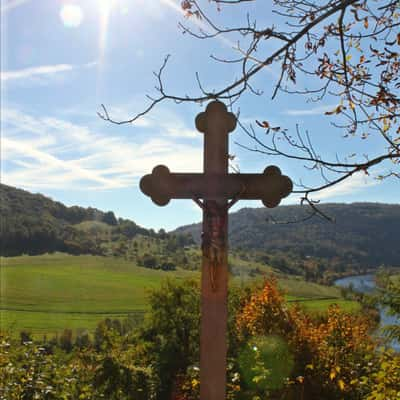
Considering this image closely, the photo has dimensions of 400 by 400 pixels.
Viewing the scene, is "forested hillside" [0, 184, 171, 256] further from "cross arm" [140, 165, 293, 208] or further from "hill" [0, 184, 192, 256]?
"cross arm" [140, 165, 293, 208]

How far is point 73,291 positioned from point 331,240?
37064mm

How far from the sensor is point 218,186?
245 cm

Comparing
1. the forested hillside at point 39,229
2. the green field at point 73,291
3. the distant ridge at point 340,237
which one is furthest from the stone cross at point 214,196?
the forested hillside at point 39,229

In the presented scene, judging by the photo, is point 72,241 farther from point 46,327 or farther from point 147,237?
point 46,327

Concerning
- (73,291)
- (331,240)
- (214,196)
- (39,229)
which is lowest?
(73,291)

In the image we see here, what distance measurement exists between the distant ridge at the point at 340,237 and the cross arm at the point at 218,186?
42.0 meters

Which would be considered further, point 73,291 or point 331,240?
point 73,291

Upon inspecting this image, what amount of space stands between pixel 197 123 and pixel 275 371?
14.5ft

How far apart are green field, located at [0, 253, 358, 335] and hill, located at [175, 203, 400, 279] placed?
3.59 meters

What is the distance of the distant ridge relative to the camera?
4878cm

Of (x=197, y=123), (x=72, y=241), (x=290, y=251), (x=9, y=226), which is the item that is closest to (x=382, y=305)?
(x=197, y=123)

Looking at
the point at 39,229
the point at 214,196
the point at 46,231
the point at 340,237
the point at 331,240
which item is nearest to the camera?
the point at 214,196

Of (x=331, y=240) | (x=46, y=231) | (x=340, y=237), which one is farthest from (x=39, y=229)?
(x=340, y=237)

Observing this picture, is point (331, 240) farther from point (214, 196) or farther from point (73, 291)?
point (214, 196)
